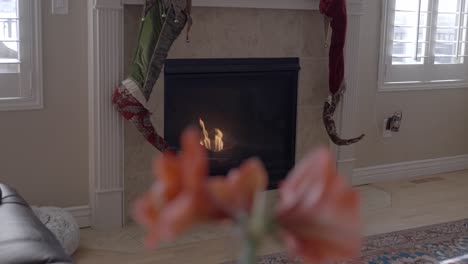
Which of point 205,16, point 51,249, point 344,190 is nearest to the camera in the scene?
point 344,190

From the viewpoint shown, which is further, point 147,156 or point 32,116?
point 147,156

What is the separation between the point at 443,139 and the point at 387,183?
724mm

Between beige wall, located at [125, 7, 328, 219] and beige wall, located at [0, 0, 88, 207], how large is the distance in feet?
0.88

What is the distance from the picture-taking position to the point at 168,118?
370 cm

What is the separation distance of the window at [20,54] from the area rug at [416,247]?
4.95ft

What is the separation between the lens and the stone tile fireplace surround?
3.41 meters

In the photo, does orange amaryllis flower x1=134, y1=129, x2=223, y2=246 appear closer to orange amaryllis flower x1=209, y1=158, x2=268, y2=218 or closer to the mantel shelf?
orange amaryllis flower x1=209, y1=158, x2=268, y2=218

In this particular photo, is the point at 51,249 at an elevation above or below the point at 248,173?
below

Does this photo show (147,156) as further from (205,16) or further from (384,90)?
(384,90)

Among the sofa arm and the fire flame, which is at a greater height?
the sofa arm

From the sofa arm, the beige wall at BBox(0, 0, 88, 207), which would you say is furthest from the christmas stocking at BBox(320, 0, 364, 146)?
the sofa arm

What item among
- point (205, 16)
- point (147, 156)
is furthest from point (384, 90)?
point (147, 156)

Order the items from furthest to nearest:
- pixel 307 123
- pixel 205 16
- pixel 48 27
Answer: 1. pixel 307 123
2. pixel 205 16
3. pixel 48 27

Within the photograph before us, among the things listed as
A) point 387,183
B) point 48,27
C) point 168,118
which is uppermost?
point 48,27
